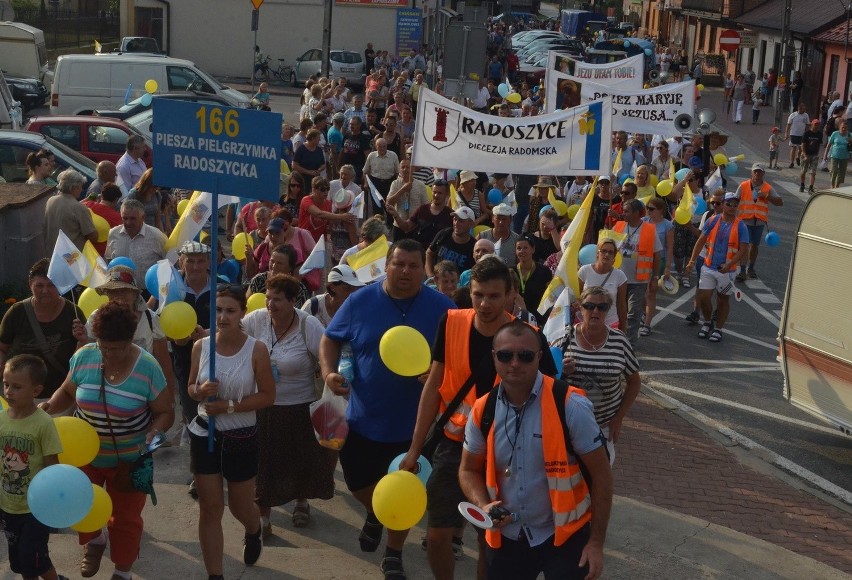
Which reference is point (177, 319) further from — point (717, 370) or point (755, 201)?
point (755, 201)

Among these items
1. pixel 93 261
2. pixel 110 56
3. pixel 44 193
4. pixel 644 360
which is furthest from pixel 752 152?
pixel 93 261

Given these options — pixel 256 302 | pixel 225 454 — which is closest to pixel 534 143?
pixel 256 302

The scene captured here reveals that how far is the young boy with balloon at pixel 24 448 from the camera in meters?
5.62

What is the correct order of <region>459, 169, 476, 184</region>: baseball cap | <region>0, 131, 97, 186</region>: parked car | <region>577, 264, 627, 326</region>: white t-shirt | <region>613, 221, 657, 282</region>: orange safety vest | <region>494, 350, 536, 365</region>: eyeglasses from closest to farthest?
1. <region>494, 350, 536, 365</region>: eyeglasses
2. <region>577, 264, 627, 326</region>: white t-shirt
3. <region>613, 221, 657, 282</region>: orange safety vest
4. <region>459, 169, 476, 184</region>: baseball cap
5. <region>0, 131, 97, 186</region>: parked car

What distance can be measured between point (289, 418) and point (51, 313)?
1552 millimetres

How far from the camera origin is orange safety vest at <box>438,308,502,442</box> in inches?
226

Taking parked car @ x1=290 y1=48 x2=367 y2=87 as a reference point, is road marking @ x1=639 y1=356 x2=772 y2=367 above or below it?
below

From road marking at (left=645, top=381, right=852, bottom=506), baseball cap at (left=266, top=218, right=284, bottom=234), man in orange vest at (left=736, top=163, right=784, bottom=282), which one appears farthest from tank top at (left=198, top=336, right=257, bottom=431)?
man in orange vest at (left=736, top=163, right=784, bottom=282)

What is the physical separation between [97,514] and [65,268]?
289cm

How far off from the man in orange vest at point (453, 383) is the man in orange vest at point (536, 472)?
0.81 m

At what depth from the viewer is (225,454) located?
6141mm

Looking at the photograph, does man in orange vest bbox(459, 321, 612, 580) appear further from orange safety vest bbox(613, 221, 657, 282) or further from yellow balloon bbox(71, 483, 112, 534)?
orange safety vest bbox(613, 221, 657, 282)

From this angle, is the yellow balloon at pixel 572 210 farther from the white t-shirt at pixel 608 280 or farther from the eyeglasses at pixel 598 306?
the eyeglasses at pixel 598 306

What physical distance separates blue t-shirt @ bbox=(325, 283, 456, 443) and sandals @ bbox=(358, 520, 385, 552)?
617 mm
